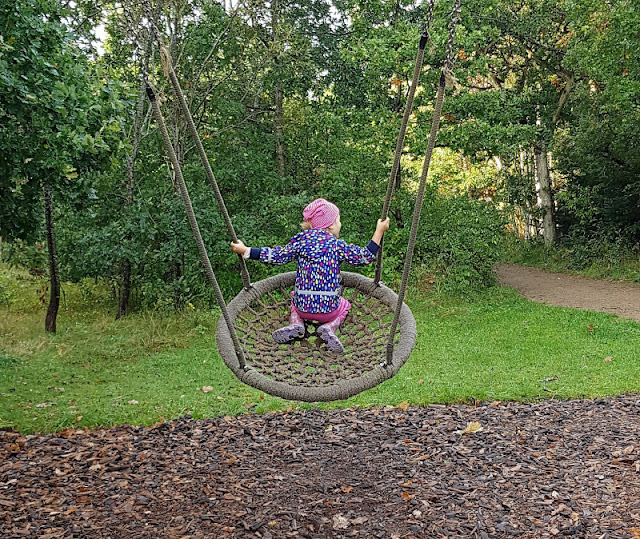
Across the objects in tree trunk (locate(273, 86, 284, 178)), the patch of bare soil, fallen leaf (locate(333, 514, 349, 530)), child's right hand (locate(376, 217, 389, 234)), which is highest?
tree trunk (locate(273, 86, 284, 178))

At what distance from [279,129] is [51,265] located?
120 inches

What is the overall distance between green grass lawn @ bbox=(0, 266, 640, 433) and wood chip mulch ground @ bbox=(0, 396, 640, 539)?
0.25 meters

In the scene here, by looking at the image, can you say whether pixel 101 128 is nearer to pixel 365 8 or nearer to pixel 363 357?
pixel 363 357

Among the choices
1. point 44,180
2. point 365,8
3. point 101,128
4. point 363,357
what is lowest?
point 363,357

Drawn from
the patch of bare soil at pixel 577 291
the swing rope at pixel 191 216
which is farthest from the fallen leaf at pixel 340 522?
the patch of bare soil at pixel 577 291

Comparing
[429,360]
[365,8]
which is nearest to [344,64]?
[365,8]

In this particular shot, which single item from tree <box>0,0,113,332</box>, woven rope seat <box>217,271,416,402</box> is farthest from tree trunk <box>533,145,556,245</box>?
woven rope seat <box>217,271,416,402</box>

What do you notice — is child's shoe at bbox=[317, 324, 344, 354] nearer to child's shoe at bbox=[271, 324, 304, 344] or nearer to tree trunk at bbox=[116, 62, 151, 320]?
child's shoe at bbox=[271, 324, 304, 344]

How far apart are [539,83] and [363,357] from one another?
10.4 meters

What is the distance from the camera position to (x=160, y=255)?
6691 mm

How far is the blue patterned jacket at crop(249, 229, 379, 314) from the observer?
9.89 ft

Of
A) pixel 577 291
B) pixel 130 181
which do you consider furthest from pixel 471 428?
pixel 577 291

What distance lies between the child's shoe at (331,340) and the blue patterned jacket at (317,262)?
3.5 inches

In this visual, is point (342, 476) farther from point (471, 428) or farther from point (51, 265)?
point (51, 265)
